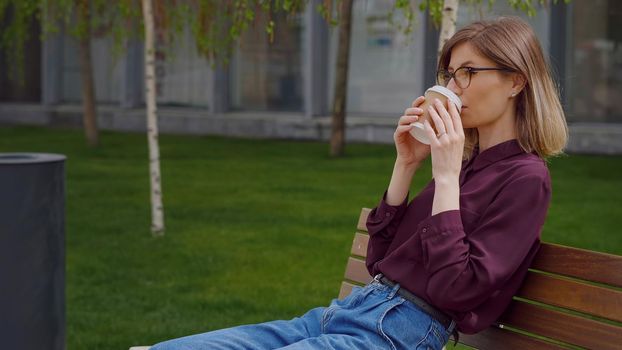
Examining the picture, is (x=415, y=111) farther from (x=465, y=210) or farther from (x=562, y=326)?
(x=562, y=326)

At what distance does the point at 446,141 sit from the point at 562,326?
61cm

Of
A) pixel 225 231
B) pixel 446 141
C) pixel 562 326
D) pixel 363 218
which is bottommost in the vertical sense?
pixel 225 231

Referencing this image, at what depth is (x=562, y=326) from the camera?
2982 mm

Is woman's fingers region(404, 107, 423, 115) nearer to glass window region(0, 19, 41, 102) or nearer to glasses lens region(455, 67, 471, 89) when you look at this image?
glasses lens region(455, 67, 471, 89)

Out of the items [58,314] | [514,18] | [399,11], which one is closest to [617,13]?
[399,11]

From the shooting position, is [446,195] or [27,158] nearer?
[446,195]

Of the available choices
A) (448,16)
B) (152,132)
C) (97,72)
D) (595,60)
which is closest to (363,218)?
(448,16)

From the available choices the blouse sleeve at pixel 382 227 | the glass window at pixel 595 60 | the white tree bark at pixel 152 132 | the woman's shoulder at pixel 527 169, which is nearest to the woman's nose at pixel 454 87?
the woman's shoulder at pixel 527 169

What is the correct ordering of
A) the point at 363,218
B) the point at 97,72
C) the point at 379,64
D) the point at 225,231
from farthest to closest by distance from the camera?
the point at 97,72 < the point at 379,64 < the point at 225,231 < the point at 363,218

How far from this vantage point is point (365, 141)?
717 inches

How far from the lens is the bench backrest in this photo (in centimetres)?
284

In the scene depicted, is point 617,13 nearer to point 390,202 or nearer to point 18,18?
point 18,18

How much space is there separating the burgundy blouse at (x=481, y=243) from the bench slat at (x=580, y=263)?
6cm

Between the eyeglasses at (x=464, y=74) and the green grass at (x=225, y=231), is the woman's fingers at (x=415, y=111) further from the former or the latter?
the green grass at (x=225, y=231)
